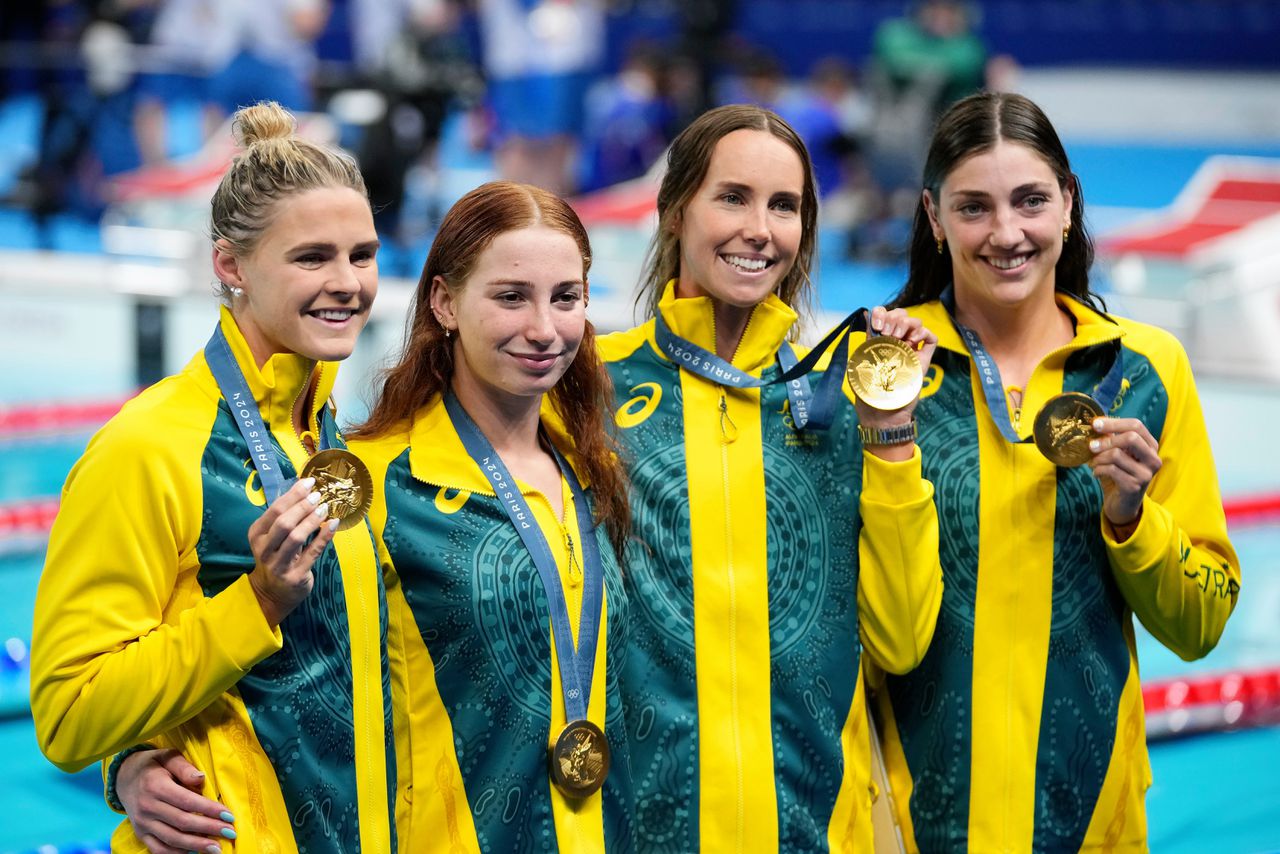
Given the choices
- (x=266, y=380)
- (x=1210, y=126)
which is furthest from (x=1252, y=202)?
(x=266, y=380)

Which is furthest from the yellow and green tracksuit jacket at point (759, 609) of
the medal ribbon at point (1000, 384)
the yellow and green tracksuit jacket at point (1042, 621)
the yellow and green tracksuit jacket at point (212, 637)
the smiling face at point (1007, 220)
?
the yellow and green tracksuit jacket at point (212, 637)

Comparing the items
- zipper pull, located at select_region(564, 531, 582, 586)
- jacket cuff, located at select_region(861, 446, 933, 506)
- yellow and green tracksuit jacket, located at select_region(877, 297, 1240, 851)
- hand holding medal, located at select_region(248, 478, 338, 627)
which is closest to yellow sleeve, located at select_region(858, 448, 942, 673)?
jacket cuff, located at select_region(861, 446, 933, 506)

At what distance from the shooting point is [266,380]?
7.16 ft

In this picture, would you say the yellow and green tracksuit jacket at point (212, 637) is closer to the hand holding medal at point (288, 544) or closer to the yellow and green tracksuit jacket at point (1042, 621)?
the hand holding medal at point (288, 544)

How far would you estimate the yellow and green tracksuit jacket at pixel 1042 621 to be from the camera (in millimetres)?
2572

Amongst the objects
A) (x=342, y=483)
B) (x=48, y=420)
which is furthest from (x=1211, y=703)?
(x=48, y=420)

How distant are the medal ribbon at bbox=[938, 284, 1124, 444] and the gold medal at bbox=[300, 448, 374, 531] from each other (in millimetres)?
1075

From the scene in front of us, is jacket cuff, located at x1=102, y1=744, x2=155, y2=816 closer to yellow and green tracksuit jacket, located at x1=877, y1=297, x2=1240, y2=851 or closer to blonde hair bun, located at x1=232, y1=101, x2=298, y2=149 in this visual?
blonde hair bun, located at x1=232, y1=101, x2=298, y2=149

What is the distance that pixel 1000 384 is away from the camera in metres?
2.63

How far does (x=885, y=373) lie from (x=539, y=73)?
954 cm

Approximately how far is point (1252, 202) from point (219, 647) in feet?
32.6

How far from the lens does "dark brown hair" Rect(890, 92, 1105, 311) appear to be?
8.64 feet

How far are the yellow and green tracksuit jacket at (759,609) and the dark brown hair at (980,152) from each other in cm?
40

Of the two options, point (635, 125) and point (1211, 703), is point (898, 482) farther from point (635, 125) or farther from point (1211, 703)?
point (635, 125)
